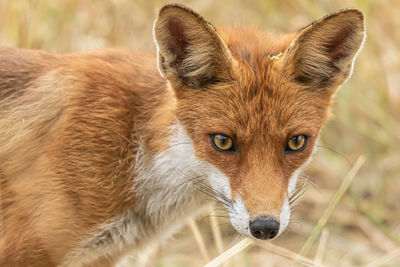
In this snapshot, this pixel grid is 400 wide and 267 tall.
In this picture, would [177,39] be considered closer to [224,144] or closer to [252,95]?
[252,95]

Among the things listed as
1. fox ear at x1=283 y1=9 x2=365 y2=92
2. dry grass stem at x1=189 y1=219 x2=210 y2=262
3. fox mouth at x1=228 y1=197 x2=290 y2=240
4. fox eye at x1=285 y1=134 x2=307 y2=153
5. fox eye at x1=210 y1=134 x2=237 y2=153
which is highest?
fox ear at x1=283 y1=9 x2=365 y2=92

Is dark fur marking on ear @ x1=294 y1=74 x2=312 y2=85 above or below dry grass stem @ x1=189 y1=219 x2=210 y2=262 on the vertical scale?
above

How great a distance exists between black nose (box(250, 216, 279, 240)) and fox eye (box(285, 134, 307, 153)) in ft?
1.79

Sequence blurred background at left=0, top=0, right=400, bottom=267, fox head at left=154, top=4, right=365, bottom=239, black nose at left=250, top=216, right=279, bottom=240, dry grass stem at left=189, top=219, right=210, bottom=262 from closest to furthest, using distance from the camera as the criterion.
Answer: black nose at left=250, top=216, right=279, bottom=240 < fox head at left=154, top=4, right=365, bottom=239 < dry grass stem at left=189, top=219, right=210, bottom=262 < blurred background at left=0, top=0, right=400, bottom=267

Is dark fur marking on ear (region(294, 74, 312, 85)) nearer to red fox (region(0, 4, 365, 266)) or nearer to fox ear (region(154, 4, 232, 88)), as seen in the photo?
red fox (region(0, 4, 365, 266))

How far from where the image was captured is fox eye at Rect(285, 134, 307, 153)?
12.6 feet

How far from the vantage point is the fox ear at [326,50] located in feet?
12.5

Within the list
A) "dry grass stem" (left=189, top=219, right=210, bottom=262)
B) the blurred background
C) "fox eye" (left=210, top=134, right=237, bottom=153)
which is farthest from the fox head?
the blurred background

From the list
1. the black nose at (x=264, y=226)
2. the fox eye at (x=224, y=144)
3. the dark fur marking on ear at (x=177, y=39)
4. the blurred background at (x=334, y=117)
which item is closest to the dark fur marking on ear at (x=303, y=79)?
the fox eye at (x=224, y=144)

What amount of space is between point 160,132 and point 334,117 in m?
3.25

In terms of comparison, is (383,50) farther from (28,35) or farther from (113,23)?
(28,35)

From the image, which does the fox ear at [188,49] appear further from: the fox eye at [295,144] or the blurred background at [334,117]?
the blurred background at [334,117]

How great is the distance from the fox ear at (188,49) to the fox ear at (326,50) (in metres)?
0.43

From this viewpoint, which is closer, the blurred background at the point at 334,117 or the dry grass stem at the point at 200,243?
the dry grass stem at the point at 200,243
